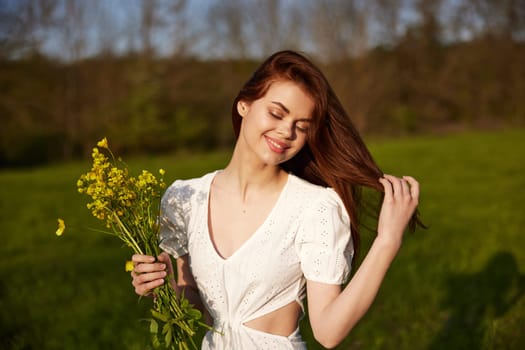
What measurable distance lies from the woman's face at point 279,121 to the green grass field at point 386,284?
671 mm

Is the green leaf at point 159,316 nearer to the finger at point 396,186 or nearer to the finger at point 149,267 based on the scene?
the finger at point 149,267

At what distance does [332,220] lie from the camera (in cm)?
190

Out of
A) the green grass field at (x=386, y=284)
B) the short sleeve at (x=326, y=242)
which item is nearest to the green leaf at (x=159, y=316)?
the green grass field at (x=386, y=284)

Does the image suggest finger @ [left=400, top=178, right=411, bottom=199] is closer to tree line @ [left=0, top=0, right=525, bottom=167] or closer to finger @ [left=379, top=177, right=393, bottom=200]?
finger @ [left=379, top=177, right=393, bottom=200]

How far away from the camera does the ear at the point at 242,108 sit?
6.96 feet

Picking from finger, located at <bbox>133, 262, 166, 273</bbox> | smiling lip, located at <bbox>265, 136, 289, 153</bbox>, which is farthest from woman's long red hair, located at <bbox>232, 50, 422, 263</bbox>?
finger, located at <bbox>133, 262, 166, 273</bbox>

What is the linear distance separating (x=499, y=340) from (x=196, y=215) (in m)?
2.76

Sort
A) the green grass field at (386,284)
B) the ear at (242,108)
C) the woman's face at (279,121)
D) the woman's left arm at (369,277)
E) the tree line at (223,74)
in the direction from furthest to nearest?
Result: the tree line at (223,74) → the green grass field at (386,284) → the ear at (242,108) → the woman's face at (279,121) → the woman's left arm at (369,277)

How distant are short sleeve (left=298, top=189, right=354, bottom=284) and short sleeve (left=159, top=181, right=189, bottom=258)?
0.47 meters

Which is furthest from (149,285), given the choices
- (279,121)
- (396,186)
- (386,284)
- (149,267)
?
(386,284)

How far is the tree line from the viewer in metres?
19.3

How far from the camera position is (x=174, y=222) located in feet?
7.09

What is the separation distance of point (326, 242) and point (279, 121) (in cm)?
42

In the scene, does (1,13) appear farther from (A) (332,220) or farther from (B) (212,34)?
(A) (332,220)
